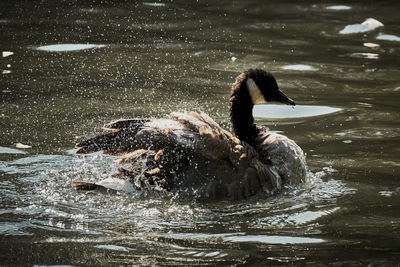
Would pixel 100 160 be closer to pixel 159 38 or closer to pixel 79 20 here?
pixel 159 38

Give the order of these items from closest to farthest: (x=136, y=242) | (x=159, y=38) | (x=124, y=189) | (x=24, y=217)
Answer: (x=136, y=242) < (x=24, y=217) < (x=124, y=189) < (x=159, y=38)

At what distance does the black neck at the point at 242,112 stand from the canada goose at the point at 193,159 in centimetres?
34

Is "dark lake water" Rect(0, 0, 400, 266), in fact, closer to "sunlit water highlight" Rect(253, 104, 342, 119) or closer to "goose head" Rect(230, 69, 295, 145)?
"sunlit water highlight" Rect(253, 104, 342, 119)

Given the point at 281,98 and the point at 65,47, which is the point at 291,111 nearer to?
the point at 281,98

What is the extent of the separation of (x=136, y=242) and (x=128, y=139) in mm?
1697

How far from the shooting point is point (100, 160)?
8.61 metres

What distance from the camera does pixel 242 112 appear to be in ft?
26.5

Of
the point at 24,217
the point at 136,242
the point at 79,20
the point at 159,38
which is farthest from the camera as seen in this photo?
the point at 79,20

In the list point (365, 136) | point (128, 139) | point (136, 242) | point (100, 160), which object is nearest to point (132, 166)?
point (128, 139)

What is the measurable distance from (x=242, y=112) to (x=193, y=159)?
97 cm

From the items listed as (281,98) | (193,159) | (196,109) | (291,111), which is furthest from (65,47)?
(193,159)

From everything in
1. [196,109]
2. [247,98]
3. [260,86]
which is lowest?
[196,109]

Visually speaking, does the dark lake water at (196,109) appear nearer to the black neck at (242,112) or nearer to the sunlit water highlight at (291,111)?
the sunlit water highlight at (291,111)

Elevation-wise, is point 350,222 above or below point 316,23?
below
